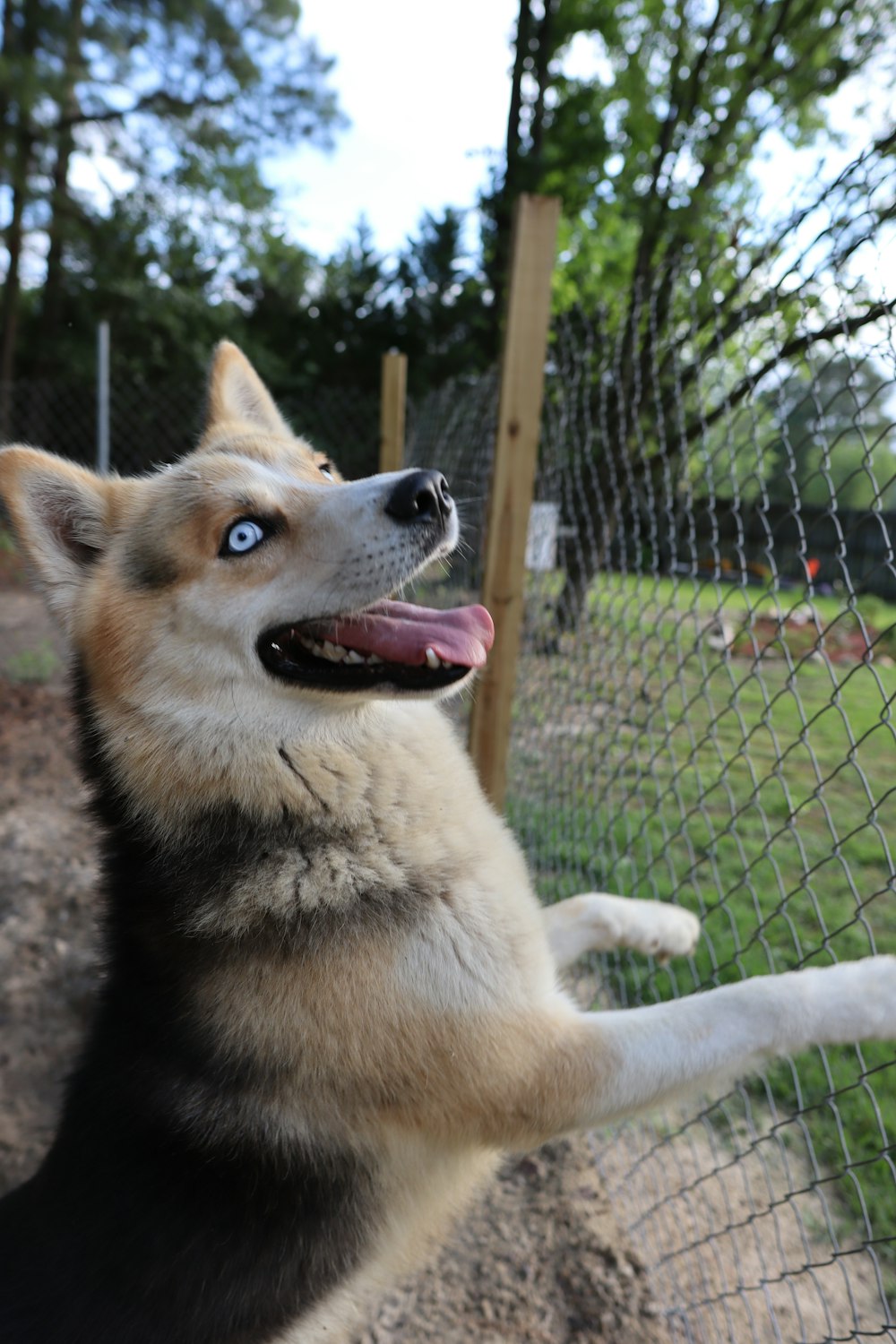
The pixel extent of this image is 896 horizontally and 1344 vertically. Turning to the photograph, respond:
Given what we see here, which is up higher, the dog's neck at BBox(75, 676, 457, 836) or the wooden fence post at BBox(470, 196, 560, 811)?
the wooden fence post at BBox(470, 196, 560, 811)

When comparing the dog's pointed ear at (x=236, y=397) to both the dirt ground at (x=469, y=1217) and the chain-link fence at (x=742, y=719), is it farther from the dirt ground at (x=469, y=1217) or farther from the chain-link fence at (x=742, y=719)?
the dirt ground at (x=469, y=1217)

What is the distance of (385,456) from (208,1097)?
14.6 ft

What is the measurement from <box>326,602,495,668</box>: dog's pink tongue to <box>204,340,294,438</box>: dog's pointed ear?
0.94 meters

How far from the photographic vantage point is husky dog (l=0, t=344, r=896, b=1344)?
1.54 m

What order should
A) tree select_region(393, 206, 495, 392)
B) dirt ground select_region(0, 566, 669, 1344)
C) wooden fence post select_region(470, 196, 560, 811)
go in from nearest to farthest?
dirt ground select_region(0, 566, 669, 1344) < wooden fence post select_region(470, 196, 560, 811) < tree select_region(393, 206, 495, 392)

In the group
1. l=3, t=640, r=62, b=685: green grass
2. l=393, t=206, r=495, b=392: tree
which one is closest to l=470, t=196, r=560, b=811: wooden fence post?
l=3, t=640, r=62, b=685: green grass

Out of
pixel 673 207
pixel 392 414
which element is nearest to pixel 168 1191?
pixel 392 414

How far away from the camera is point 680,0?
9.25m

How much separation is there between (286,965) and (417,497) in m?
1.02

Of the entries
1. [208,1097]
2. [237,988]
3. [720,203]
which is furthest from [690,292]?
[720,203]

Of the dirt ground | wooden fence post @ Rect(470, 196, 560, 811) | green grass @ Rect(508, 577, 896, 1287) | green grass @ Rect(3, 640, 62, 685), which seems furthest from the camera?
green grass @ Rect(3, 640, 62, 685)

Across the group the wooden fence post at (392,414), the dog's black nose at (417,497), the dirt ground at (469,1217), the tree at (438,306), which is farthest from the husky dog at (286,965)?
the tree at (438,306)

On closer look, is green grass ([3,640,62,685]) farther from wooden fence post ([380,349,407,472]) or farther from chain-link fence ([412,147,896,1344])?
chain-link fence ([412,147,896,1344])

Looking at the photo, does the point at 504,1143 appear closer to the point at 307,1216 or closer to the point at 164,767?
the point at 307,1216
